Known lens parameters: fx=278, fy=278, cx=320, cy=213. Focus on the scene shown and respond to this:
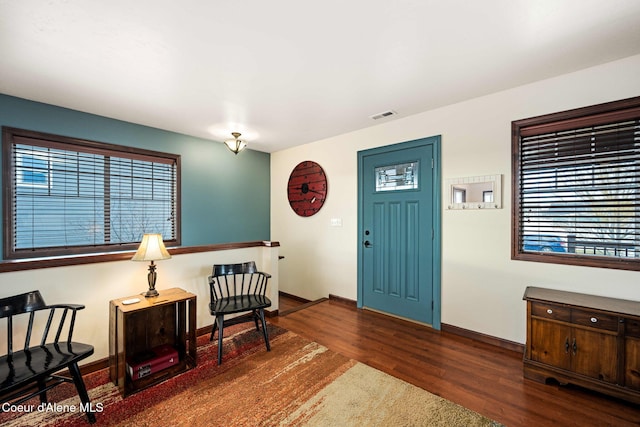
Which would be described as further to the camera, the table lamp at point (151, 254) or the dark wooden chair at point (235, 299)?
the dark wooden chair at point (235, 299)

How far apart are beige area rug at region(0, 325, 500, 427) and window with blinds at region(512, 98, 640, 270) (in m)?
1.64

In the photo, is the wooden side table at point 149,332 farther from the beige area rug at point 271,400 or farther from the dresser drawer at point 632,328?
the dresser drawer at point 632,328

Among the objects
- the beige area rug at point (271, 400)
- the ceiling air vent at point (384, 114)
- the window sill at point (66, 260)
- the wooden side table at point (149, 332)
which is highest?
the ceiling air vent at point (384, 114)

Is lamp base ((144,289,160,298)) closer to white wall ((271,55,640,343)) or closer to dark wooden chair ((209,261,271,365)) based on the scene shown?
dark wooden chair ((209,261,271,365))

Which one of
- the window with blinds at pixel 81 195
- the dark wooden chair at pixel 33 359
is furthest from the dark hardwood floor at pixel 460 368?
the window with blinds at pixel 81 195

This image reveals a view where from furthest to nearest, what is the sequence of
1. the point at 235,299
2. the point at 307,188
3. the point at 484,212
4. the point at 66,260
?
the point at 307,188, the point at 235,299, the point at 484,212, the point at 66,260

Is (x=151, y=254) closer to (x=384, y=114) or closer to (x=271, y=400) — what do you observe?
(x=271, y=400)

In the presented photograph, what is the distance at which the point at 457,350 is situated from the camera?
2691mm

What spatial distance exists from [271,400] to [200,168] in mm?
3226

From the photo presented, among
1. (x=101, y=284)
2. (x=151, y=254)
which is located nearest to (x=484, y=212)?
(x=151, y=254)

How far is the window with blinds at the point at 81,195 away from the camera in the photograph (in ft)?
9.04

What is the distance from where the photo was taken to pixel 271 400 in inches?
78.7

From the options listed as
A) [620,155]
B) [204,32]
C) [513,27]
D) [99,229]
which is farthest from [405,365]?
[99,229]

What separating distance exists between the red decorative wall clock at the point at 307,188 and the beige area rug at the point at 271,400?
94.0 inches
